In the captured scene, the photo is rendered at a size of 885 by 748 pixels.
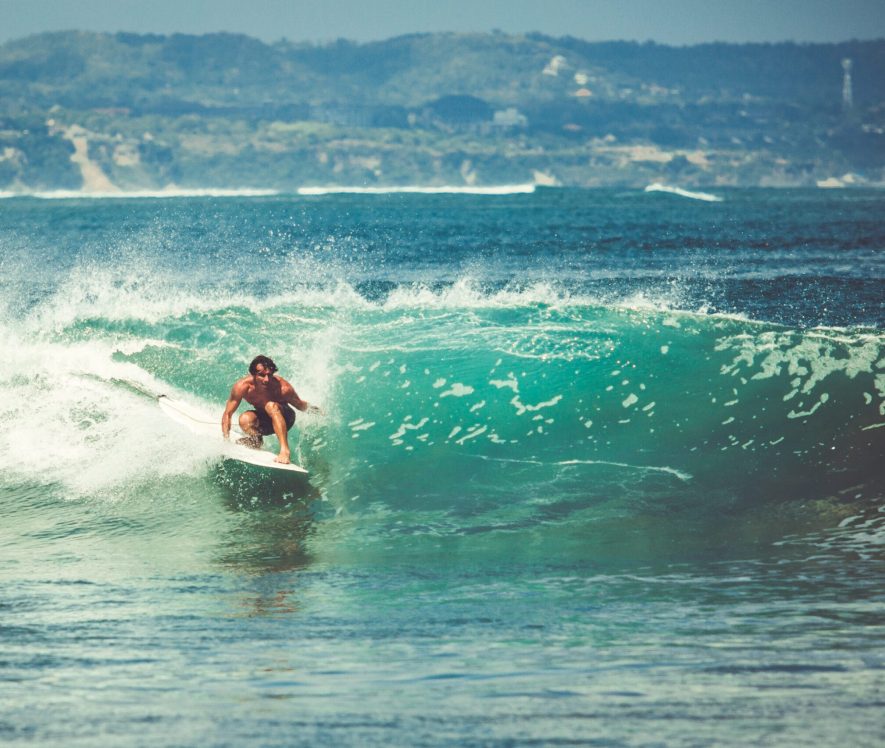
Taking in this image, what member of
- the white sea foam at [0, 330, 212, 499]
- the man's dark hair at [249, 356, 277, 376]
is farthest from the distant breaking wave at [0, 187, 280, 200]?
the man's dark hair at [249, 356, 277, 376]

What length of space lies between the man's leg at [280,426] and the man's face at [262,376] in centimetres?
22

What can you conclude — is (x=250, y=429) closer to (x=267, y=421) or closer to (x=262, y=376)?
(x=267, y=421)

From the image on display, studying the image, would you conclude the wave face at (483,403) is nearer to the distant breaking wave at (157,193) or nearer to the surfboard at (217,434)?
the surfboard at (217,434)

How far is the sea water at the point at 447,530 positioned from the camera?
580 centimetres

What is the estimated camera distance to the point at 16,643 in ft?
22.4

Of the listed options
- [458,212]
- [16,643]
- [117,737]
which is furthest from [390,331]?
[458,212]

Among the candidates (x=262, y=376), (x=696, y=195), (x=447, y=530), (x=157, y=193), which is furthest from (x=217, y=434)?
(x=157, y=193)

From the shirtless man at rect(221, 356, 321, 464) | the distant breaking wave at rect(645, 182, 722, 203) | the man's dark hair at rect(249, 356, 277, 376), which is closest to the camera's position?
the man's dark hair at rect(249, 356, 277, 376)

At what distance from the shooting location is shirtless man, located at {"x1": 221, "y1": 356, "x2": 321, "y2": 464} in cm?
1123

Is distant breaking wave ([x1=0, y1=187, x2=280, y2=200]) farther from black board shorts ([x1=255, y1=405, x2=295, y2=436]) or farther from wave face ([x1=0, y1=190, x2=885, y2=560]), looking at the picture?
black board shorts ([x1=255, y1=405, x2=295, y2=436])

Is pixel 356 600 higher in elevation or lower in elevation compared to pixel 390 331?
lower

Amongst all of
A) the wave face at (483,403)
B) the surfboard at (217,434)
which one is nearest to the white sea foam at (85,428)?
the wave face at (483,403)

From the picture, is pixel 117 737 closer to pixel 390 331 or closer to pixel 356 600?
pixel 356 600

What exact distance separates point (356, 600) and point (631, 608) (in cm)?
181
